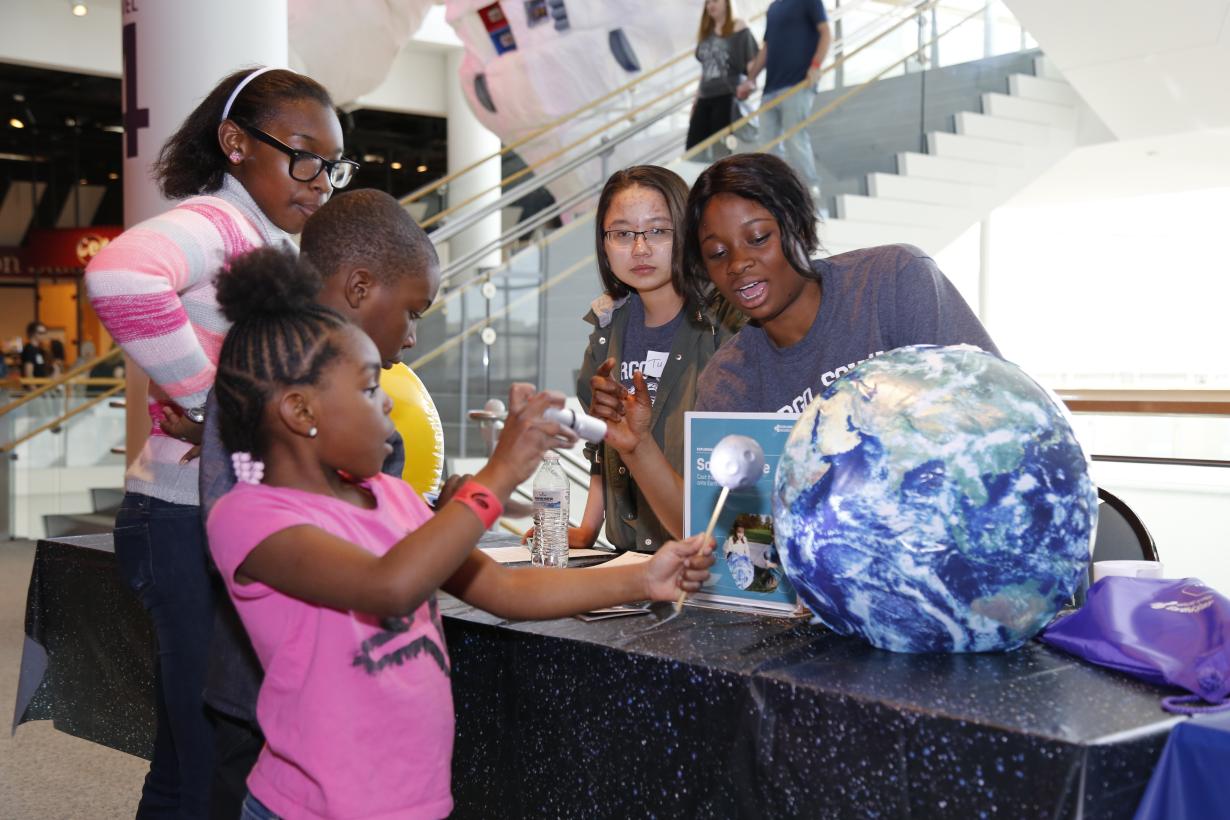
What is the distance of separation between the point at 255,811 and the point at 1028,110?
30.1ft

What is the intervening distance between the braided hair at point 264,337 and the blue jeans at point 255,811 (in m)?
0.46

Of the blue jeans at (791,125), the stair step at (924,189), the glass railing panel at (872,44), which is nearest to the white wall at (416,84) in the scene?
the glass railing panel at (872,44)

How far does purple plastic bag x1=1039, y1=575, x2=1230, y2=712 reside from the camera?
1.39 meters

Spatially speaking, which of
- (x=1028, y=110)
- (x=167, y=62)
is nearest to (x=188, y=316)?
(x=167, y=62)

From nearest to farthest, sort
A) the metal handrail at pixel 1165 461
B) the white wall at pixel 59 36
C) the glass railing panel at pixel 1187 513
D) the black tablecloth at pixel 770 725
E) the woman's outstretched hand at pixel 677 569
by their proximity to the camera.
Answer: the black tablecloth at pixel 770 725
the woman's outstretched hand at pixel 677 569
the glass railing panel at pixel 1187 513
the metal handrail at pixel 1165 461
the white wall at pixel 59 36

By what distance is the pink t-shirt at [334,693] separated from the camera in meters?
1.48

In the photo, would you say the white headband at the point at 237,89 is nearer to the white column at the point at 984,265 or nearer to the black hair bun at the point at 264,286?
the black hair bun at the point at 264,286

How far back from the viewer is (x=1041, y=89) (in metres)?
9.51

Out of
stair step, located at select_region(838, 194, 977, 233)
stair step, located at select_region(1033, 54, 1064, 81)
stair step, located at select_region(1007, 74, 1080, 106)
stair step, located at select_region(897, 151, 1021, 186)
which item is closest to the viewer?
stair step, located at select_region(838, 194, 977, 233)

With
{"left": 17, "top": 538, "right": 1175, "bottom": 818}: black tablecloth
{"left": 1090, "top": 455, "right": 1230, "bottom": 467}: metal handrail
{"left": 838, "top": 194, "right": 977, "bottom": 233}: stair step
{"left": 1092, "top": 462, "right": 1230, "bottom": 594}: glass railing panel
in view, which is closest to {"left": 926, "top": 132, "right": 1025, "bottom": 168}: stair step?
{"left": 838, "top": 194, "right": 977, "bottom": 233}: stair step

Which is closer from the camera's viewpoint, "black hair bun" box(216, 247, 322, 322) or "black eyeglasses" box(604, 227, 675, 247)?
"black hair bun" box(216, 247, 322, 322)

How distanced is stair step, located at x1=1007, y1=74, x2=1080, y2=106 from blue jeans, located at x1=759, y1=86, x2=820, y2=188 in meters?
2.70

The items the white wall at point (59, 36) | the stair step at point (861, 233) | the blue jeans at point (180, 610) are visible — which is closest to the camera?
the blue jeans at point (180, 610)

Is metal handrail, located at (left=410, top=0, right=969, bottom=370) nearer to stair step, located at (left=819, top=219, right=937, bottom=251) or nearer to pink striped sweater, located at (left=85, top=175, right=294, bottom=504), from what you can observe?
stair step, located at (left=819, top=219, right=937, bottom=251)
